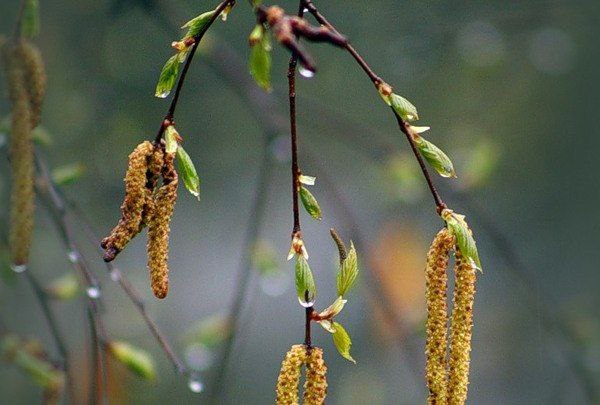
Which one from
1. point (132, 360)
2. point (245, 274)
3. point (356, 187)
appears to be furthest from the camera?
point (356, 187)

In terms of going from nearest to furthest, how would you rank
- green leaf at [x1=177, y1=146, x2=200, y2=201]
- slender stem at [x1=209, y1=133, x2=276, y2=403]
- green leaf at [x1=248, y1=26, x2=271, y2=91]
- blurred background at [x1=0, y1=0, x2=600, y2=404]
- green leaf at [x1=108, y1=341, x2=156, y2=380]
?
green leaf at [x1=248, y1=26, x2=271, y2=91] → green leaf at [x1=177, y1=146, x2=200, y2=201] → green leaf at [x1=108, y1=341, x2=156, y2=380] → slender stem at [x1=209, y1=133, x2=276, y2=403] → blurred background at [x1=0, y1=0, x2=600, y2=404]

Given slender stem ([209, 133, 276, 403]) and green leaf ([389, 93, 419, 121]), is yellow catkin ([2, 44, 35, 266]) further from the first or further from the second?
slender stem ([209, 133, 276, 403])

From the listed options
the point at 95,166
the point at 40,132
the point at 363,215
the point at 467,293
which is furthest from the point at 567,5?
the point at 467,293

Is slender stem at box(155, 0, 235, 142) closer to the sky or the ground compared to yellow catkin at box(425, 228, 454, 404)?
closer to the sky

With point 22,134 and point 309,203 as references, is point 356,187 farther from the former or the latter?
point 309,203

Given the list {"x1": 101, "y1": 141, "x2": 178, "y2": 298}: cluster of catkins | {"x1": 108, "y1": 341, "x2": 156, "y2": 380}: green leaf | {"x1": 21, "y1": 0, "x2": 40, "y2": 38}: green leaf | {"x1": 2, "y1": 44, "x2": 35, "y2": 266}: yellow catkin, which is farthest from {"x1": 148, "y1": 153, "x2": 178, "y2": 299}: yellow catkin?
{"x1": 108, "y1": 341, "x2": 156, "y2": 380}: green leaf

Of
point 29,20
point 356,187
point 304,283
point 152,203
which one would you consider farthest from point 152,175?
point 356,187

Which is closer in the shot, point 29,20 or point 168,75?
point 168,75
